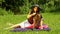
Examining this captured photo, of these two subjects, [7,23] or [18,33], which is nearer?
[18,33]

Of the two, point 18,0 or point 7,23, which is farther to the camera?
point 18,0

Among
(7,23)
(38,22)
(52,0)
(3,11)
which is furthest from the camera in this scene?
(52,0)

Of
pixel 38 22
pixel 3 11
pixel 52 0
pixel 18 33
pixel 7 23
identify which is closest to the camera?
pixel 18 33

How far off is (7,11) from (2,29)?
21.7 feet

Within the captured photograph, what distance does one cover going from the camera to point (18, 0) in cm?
1789

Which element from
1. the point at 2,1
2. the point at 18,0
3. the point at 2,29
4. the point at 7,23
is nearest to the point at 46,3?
the point at 18,0

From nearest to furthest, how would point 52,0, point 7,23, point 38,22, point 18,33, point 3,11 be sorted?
point 18,33
point 38,22
point 7,23
point 3,11
point 52,0

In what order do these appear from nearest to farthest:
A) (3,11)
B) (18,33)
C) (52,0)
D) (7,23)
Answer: (18,33), (7,23), (3,11), (52,0)

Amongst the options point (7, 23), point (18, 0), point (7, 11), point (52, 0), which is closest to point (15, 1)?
point (18, 0)

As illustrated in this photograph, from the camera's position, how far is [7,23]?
11.9m

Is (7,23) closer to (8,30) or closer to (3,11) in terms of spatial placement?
(8,30)

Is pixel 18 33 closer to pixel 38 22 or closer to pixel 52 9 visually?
pixel 38 22

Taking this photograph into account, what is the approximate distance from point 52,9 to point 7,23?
19.9ft

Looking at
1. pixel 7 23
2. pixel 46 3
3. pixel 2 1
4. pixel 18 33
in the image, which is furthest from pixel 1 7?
pixel 18 33
